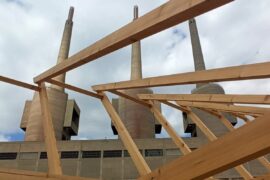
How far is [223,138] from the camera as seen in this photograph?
235 centimetres

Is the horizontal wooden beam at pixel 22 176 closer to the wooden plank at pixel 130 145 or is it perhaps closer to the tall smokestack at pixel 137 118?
the wooden plank at pixel 130 145

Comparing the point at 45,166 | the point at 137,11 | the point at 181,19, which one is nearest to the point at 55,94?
the point at 45,166

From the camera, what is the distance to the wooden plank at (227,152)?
2.13 meters

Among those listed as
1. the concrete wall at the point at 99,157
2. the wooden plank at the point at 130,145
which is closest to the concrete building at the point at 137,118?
the concrete wall at the point at 99,157

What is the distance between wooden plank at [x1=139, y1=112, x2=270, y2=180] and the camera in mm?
2127

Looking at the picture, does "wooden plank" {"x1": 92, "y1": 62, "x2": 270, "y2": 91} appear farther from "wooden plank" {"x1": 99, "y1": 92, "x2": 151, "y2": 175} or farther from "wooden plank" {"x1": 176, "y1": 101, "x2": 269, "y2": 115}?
"wooden plank" {"x1": 176, "y1": 101, "x2": 269, "y2": 115}

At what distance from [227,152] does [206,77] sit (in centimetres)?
358

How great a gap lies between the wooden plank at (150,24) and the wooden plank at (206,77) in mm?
2289

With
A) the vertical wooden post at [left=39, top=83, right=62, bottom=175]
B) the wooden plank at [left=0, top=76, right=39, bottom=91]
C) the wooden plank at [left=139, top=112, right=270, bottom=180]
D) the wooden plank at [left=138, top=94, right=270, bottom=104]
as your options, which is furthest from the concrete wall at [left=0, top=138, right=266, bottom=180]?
the wooden plank at [left=139, top=112, right=270, bottom=180]

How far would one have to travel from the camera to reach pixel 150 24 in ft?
10.7

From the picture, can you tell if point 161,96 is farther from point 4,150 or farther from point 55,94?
point 55,94

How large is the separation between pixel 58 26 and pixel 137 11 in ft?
47.3

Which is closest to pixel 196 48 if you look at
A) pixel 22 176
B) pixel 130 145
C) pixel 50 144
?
pixel 130 145

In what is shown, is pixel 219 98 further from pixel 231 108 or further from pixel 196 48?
pixel 196 48
